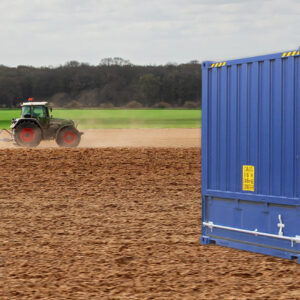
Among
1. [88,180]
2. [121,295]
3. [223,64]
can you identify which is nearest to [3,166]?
[88,180]

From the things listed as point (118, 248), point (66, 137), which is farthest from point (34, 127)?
point (118, 248)

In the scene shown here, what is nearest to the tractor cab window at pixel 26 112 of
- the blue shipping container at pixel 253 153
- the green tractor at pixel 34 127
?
the green tractor at pixel 34 127

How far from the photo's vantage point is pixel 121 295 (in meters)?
6.84

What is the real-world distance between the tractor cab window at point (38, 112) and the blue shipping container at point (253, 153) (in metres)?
19.6

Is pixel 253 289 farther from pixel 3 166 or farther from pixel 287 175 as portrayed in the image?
pixel 3 166

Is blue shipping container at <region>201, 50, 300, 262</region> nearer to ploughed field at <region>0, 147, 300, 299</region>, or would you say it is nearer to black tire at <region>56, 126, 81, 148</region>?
ploughed field at <region>0, 147, 300, 299</region>

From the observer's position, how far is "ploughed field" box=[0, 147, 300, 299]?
7098 millimetres

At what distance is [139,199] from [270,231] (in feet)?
19.6

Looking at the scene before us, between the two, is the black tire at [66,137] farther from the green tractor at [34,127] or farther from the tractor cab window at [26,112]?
the tractor cab window at [26,112]

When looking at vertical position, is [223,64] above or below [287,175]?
above

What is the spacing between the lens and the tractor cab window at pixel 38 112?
91.5ft

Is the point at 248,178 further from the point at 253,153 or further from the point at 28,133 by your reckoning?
the point at 28,133

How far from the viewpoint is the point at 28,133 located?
27.7 metres

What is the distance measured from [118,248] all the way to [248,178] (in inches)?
88.6
